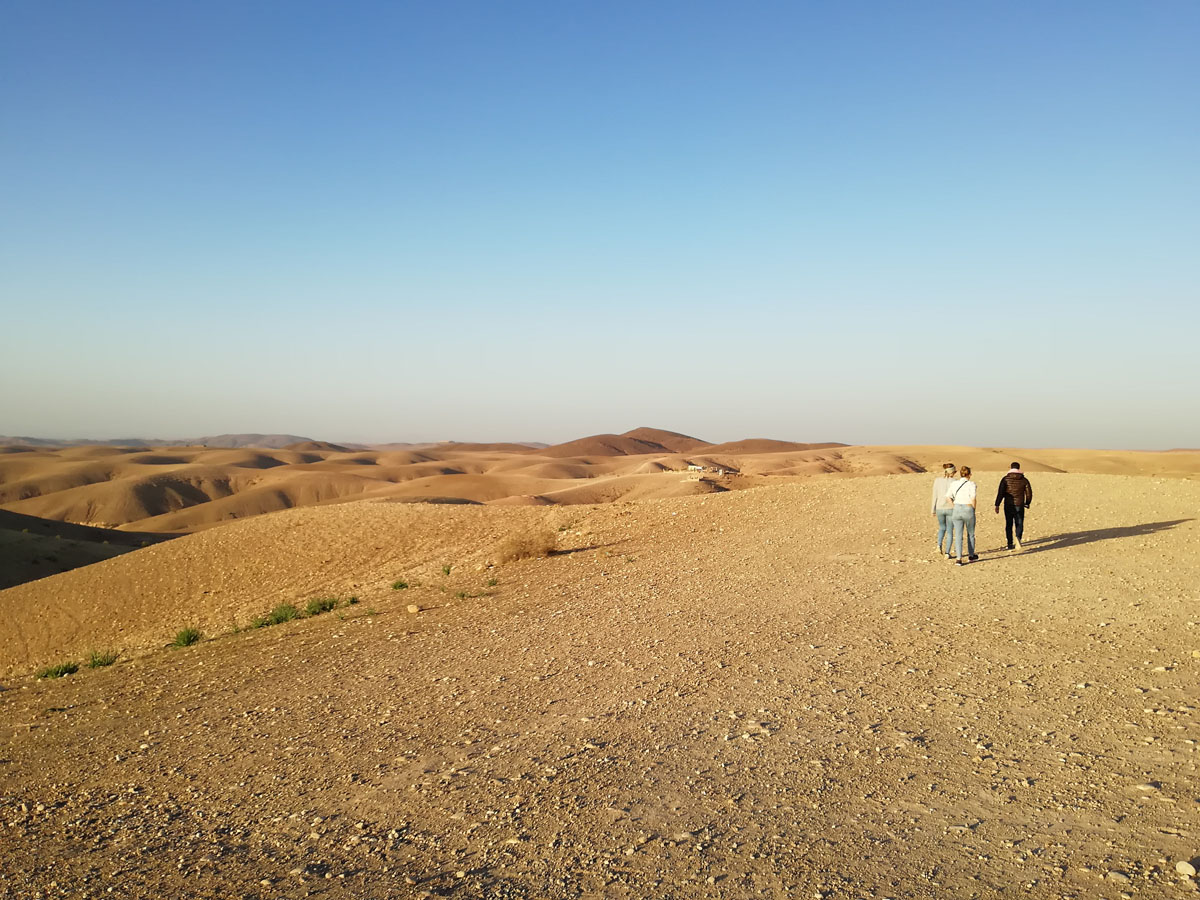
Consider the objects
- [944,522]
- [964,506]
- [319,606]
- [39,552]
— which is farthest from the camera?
[39,552]

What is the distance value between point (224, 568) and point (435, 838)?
55.3 feet

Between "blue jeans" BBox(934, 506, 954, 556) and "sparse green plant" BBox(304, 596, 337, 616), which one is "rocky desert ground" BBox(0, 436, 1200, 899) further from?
"blue jeans" BBox(934, 506, 954, 556)

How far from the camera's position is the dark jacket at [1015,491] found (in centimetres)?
1418

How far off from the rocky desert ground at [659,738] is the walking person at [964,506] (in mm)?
527

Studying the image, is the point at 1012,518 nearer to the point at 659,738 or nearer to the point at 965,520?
the point at 965,520

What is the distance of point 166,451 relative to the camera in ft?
420

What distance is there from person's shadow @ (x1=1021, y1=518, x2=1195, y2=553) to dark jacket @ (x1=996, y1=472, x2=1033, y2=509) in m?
0.89

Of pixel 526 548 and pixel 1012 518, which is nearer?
pixel 1012 518

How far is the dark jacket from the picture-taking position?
14.2 meters

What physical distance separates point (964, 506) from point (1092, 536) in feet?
14.8

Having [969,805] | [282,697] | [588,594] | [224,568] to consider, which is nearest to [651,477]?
[224,568]

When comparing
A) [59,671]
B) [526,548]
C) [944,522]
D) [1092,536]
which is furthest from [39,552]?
[1092,536]

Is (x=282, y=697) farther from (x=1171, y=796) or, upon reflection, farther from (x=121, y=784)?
(x=1171, y=796)

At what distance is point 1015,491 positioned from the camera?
14219mm
